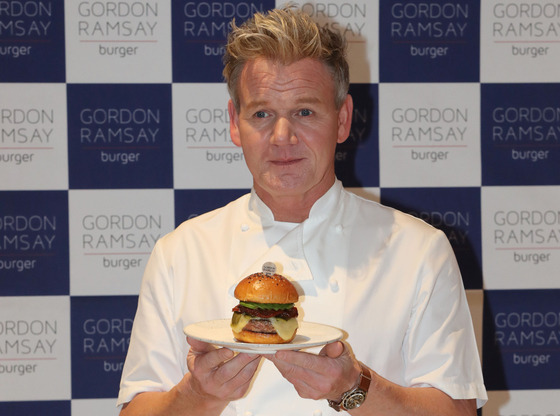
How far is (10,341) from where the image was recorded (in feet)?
8.11

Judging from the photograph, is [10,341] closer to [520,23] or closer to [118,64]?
[118,64]

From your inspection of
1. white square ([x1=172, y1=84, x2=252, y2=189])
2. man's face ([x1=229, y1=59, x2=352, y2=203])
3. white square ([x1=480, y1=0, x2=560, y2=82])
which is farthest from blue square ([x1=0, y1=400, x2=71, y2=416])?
white square ([x1=480, y1=0, x2=560, y2=82])

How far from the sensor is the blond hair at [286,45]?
1614mm

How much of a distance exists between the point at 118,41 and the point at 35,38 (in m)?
0.31

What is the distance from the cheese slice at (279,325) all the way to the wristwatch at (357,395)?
188 millimetres

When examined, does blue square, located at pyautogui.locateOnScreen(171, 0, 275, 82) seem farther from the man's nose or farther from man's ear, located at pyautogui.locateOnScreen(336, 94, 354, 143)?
the man's nose

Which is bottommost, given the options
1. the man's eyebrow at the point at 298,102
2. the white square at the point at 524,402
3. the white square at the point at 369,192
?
the white square at the point at 524,402

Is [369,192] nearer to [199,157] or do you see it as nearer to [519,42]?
[199,157]

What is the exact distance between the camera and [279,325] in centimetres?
136

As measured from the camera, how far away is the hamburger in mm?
1347

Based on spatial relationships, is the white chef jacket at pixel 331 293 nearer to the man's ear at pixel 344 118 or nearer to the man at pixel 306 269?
the man at pixel 306 269

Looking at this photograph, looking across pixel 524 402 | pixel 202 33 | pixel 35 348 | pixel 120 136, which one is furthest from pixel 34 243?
pixel 524 402

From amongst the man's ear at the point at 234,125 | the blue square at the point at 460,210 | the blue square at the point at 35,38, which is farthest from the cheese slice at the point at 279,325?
the blue square at the point at 35,38

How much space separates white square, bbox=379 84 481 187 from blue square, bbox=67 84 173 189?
2.73 feet
